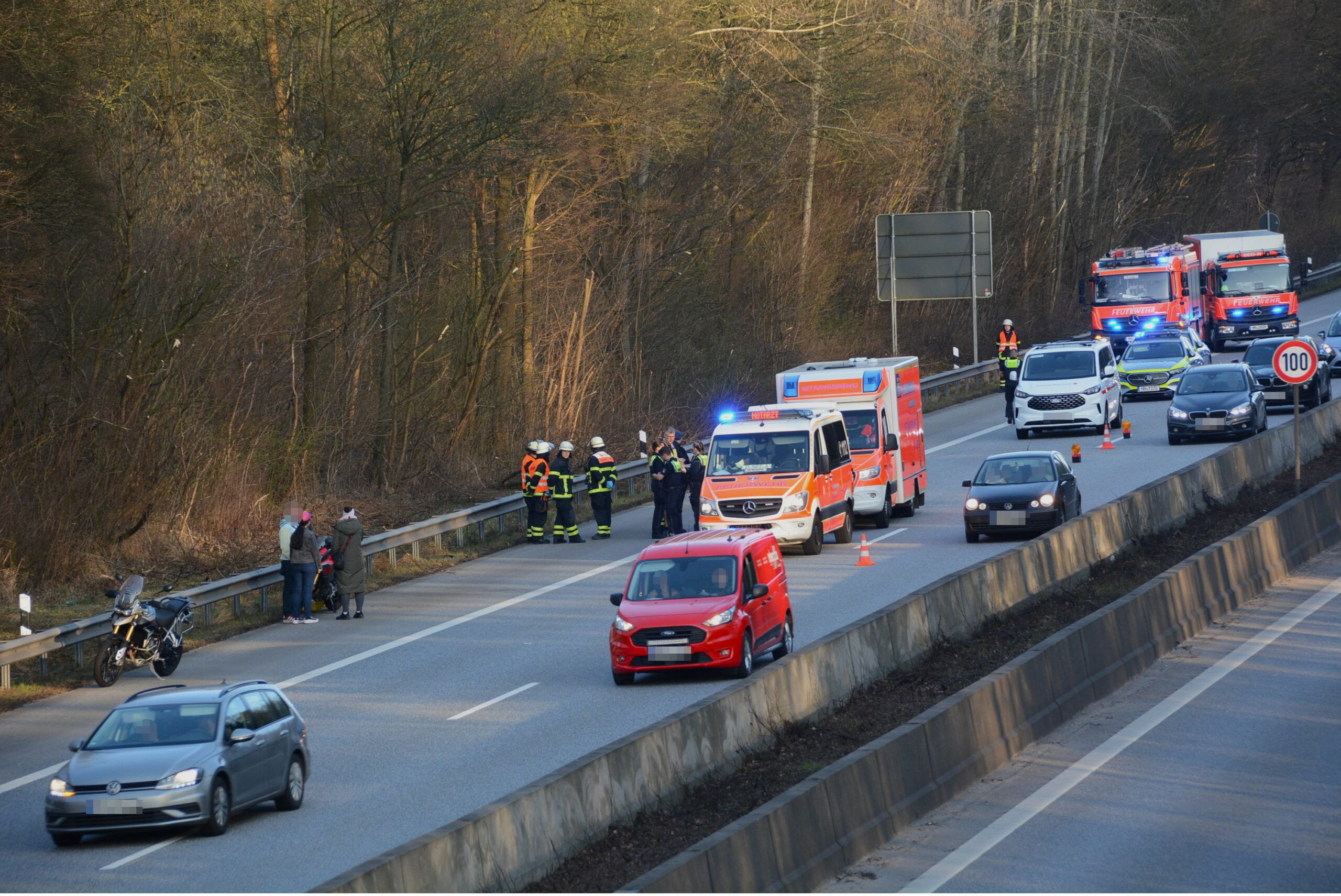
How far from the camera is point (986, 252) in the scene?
45625mm

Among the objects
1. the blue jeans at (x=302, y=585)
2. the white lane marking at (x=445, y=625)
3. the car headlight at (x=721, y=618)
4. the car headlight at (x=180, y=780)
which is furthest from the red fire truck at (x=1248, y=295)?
the car headlight at (x=180, y=780)

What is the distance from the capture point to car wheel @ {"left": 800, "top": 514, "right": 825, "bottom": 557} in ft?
84.6

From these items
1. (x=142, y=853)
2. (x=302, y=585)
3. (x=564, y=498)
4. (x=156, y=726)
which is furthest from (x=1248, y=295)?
(x=142, y=853)

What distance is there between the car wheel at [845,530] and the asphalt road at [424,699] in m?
0.35

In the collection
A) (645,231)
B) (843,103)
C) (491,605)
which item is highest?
(843,103)

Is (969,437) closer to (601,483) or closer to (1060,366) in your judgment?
(1060,366)

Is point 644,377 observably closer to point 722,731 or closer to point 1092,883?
point 722,731

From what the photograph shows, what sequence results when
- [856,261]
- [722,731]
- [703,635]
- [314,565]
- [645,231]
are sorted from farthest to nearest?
[856,261], [645,231], [314,565], [703,635], [722,731]

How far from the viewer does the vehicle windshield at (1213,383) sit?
3550 cm

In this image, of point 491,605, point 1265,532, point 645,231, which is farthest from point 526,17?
point 1265,532

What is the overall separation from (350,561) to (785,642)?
7.01 m

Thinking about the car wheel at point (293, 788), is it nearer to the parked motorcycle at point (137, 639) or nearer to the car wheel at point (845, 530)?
the parked motorcycle at point (137, 639)

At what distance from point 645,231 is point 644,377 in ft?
12.0

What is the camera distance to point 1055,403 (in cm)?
3688
